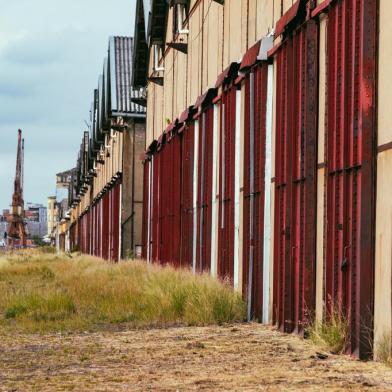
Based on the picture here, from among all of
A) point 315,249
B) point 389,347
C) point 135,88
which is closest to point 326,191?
point 315,249

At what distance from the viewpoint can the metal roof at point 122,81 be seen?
38594 millimetres

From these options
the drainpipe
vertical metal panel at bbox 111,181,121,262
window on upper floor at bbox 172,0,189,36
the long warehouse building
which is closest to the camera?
the long warehouse building

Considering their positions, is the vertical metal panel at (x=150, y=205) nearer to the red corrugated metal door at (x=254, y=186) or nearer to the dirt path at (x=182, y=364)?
the red corrugated metal door at (x=254, y=186)

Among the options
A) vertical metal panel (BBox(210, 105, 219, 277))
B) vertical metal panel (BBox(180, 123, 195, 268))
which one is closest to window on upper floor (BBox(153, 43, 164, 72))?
vertical metal panel (BBox(180, 123, 195, 268))

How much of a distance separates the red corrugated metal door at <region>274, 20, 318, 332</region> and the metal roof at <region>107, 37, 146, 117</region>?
25.2 m

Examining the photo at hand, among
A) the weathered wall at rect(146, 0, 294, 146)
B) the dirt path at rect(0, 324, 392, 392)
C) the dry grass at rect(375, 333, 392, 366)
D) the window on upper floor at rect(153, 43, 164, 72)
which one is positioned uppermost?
the window on upper floor at rect(153, 43, 164, 72)

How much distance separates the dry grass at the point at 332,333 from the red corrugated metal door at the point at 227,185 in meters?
5.85

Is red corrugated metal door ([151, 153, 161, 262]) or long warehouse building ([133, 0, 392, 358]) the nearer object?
long warehouse building ([133, 0, 392, 358])

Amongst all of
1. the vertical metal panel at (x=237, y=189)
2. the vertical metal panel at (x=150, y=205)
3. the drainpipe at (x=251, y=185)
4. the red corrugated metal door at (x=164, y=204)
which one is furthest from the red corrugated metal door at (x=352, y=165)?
the vertical metal panel at (x=150, y=205)

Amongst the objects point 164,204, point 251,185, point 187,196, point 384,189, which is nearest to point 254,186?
point 251,185

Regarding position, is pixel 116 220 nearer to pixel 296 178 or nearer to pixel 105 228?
pixel 105 228

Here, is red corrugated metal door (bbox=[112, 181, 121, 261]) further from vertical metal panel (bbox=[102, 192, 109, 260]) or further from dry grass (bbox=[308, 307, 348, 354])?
dry grass (bbox=[308, 307, 348, 354])

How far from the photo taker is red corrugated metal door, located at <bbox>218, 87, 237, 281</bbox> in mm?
16094

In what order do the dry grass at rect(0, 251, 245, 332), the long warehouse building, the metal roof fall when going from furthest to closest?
the metal roof, the dry grass at rect(0, 251, 245, 332), the long warehouse building
